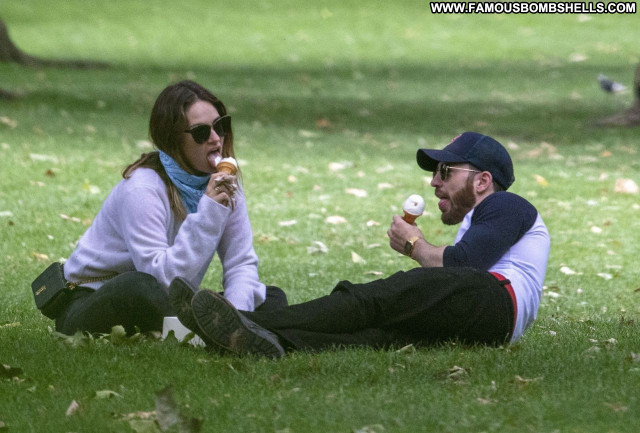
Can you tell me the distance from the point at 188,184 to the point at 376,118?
9783 millimetres

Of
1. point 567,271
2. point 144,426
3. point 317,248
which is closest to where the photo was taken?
point 144,426

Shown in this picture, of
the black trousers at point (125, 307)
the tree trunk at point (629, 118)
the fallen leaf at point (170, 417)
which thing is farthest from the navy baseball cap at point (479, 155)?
the tree trunk at point (629, 118)

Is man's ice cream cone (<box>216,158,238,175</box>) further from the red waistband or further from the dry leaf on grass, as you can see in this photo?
the dry leaf on grass

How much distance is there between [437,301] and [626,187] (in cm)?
582

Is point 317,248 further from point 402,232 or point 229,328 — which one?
point 229,328

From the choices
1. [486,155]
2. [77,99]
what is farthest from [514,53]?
[486,155]

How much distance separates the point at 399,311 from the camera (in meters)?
4.42

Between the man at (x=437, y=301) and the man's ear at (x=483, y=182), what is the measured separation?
0.21 ft

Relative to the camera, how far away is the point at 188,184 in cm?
470

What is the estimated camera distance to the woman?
446 centimetres

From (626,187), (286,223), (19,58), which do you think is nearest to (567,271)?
(286,223)

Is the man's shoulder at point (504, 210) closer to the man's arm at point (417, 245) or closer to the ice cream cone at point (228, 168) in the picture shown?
the man's arm at point (417, 245)

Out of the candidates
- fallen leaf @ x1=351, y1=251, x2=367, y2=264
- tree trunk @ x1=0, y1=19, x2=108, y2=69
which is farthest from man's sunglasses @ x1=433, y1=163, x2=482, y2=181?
tree trunk @ x1=0, y1=19, x2=108, y2=69

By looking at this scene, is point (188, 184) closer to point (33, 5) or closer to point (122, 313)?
point (122, 313)
